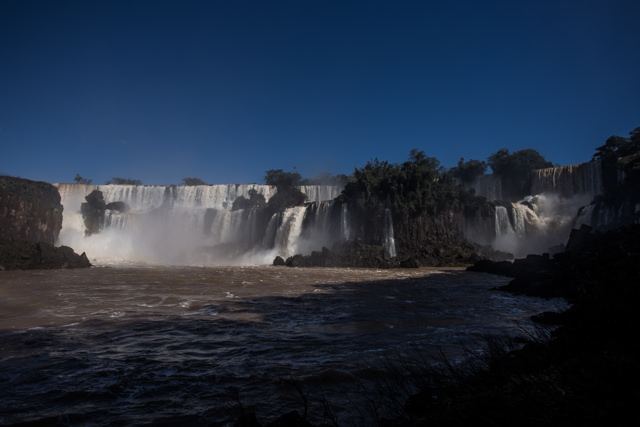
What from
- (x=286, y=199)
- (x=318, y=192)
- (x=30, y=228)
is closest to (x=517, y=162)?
(x=318, y=192)

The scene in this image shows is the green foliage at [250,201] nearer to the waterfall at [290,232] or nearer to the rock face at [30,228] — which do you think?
the waterfall at [290,232]

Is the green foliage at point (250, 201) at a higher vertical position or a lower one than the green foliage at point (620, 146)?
lower

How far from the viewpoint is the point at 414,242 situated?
3897 cm

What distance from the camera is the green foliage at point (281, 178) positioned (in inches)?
2662

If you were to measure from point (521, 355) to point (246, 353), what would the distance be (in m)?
3.82

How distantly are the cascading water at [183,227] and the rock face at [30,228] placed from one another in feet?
22.4

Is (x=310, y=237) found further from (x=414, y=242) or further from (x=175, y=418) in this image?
(x=175, y=418)

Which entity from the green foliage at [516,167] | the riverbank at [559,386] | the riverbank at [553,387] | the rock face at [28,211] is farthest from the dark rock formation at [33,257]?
the green foliage at [516,167]

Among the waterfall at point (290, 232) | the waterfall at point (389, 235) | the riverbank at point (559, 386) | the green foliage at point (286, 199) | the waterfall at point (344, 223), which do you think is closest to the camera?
the riverbank at point (559, 386)

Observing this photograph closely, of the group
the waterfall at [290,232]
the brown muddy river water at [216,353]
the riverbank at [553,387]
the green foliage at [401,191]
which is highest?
the green foliage at [401,191]

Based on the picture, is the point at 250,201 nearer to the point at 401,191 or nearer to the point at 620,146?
the point at 401,191

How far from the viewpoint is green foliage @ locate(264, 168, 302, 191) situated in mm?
67625

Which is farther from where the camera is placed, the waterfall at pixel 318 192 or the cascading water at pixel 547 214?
the waterfall at pixel 318 192

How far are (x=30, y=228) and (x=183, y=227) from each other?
19360mm
